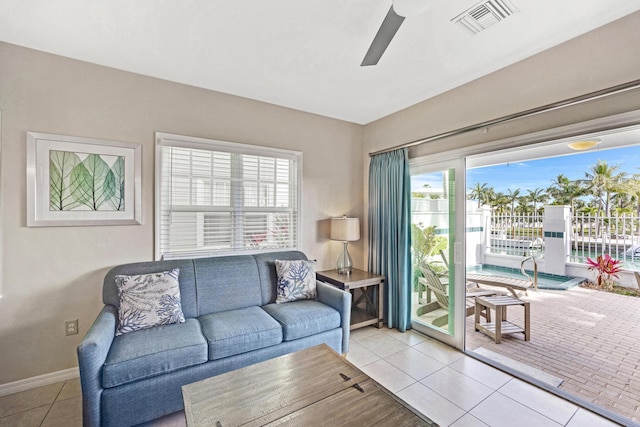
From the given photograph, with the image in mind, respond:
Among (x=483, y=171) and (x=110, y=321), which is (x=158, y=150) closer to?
(x=110, y=321)

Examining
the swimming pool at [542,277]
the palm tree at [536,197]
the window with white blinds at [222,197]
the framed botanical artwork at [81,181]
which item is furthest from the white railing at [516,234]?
the framed botanical artwork at [81,181]

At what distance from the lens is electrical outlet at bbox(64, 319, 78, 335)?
234cm

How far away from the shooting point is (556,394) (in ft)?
6.94

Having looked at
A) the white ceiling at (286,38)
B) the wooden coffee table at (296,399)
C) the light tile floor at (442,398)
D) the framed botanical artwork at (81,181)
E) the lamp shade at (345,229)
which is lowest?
the light tile floor at (442,398)

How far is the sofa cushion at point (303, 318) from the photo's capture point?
233 cm

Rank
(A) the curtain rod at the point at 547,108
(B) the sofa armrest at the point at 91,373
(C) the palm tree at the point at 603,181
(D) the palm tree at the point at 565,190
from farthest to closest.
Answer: (D) the palm tree at the point at 565,190
(C) the palm tree at the point at 603,181
(A) the curtain rod at the point at 547,108
(B) the sofa armrest at the point at 91,373

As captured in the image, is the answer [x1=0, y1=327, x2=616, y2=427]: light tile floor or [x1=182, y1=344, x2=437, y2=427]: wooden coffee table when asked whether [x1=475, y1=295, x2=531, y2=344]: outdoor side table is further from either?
[x1=182, y1=344, x2=437, y2=427]: wooden coffee table

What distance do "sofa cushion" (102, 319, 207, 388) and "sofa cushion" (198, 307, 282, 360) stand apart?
0.08 m

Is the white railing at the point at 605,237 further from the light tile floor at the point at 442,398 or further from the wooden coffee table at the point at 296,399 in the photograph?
the wooden coffee table at the point at 296,399

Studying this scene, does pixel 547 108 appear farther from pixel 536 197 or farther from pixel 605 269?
pixel 536 197

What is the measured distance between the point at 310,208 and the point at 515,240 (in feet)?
14.6

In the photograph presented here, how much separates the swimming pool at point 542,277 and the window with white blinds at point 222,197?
290 cm

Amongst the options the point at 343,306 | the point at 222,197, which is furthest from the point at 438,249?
the point at 222,197

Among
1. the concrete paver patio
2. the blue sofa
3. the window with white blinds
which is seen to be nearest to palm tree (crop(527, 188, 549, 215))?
the concrete paver patio
